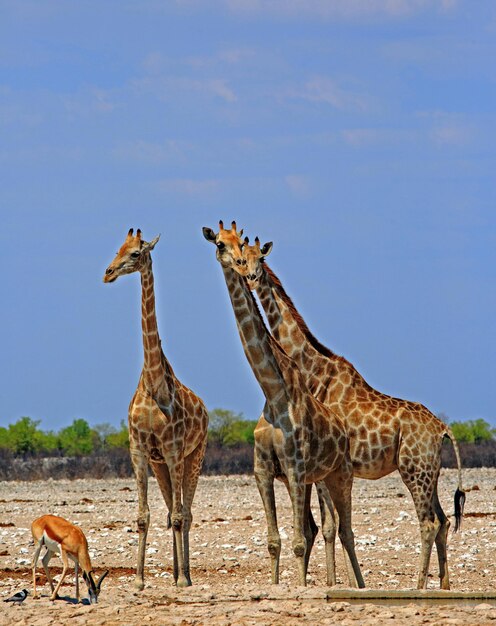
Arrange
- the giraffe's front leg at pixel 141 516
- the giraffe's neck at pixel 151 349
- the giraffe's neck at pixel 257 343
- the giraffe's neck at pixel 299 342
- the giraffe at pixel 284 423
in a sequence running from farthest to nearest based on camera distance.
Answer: the giraffe's neck at pixel 151 349, the giraffe's neck at pixel 299 342, the giraffe's front leg at pixel 141 516, the giraffe's neck at pixel 257 343, the giraffe at pixel 284 423

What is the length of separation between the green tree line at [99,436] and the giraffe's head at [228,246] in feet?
122

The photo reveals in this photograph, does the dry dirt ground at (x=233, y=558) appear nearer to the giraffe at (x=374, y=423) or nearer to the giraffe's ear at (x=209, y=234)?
the giraffe at (x=374, y=423)

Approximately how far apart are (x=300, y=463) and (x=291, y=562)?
5.20m

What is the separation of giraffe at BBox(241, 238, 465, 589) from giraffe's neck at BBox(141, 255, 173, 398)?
50.8 inches

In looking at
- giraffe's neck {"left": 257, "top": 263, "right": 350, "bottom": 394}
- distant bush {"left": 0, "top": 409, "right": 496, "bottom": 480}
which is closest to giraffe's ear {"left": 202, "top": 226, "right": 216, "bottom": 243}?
giraffe's neck {"left": 257, "top": 263, "right": 350, "bottom": 394}

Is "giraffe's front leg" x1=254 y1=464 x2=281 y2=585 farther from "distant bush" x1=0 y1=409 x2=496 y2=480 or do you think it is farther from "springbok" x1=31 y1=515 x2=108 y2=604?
"distant bush" x1=0 y1=409 x2=496 y2=480

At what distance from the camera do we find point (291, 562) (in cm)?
1709

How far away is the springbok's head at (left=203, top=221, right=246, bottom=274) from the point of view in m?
Result: 12.6

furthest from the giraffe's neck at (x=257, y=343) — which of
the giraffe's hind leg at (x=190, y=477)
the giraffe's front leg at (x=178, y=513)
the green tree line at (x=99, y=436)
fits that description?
the green tree line at (x=99, y=436)

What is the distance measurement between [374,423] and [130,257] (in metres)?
3.25

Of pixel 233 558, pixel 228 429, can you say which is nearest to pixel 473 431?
pixel 228 429

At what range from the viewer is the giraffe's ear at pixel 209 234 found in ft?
42.0

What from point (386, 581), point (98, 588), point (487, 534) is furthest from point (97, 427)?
point (98, 588)

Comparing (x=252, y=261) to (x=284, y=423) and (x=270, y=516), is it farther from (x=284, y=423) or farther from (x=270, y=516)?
(x=270, y=516)
